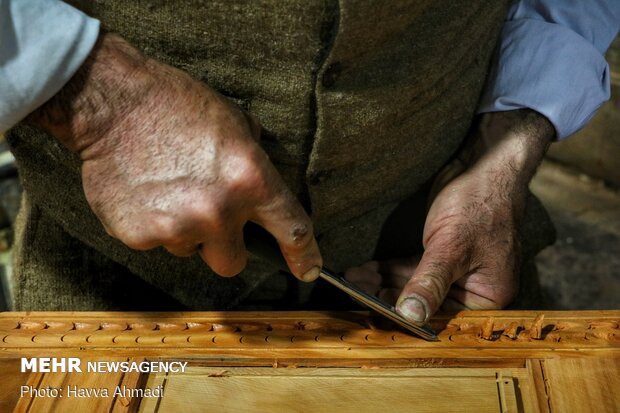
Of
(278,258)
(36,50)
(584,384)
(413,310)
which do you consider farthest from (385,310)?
(36,50)

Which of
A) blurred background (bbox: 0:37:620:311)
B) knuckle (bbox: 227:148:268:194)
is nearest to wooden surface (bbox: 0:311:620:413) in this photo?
knuckle (bbox: 227:148:268:194)

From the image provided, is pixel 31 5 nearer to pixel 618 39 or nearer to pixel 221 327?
pixel 221 327

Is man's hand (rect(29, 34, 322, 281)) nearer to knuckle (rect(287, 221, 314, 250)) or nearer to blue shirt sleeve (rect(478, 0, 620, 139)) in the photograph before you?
knuckle (rect(287, 221, 314, 250))

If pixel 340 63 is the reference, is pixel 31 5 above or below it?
above

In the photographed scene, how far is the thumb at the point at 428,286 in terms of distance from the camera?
3.33 feet

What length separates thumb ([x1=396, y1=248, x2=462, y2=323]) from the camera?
3.33ft

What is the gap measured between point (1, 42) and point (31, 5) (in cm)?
7

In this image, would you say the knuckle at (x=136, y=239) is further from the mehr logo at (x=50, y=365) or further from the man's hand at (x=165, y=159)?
the mehr logo at (x=50, y=365)

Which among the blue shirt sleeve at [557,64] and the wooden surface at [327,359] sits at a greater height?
the blue shirt sleeve at [557,64]

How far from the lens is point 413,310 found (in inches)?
39.8

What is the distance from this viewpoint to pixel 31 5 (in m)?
0.88

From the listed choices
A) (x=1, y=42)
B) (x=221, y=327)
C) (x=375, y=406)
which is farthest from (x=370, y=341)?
(x=1, y=42)

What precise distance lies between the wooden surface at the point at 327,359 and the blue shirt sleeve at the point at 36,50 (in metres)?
0.37

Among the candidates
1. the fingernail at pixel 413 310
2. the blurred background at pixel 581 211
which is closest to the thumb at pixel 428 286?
the fingernail at pixel 413 310
